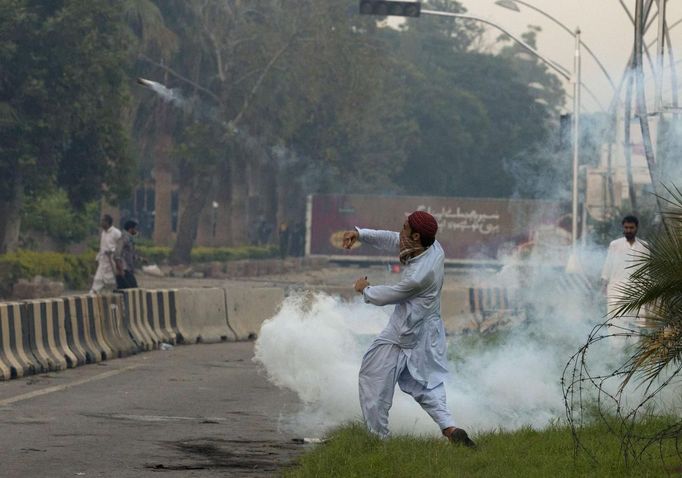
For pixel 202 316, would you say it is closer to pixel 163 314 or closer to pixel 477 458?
pixel 163 314

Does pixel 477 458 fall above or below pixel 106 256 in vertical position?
below

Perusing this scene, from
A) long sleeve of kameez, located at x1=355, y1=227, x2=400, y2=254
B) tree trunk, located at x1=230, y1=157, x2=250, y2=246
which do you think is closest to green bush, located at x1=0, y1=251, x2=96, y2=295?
tree trunk, located at x1=230, y1=157, x2=250, y2=246

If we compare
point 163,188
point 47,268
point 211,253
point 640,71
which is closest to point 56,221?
point 47,268

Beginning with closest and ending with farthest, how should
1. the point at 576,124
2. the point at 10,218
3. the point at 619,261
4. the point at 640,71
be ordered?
the point at 619,261 → the point at 640,71 → the point at 576,124 → the point at 10,218

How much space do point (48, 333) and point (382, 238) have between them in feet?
22.9

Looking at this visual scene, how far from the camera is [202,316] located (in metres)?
22.2

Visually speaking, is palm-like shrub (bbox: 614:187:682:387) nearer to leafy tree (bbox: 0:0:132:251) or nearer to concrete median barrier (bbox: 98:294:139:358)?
concrete median barrier (bbox: 98:294:139:358)

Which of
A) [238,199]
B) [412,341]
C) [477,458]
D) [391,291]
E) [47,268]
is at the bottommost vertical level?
[477,458]

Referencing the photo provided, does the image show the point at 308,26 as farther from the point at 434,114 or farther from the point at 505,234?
the point at 434,114

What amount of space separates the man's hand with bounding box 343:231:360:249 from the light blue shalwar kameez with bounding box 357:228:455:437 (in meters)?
0.50

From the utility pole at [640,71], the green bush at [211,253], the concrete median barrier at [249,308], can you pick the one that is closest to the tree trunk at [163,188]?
the green bush at [211,253]

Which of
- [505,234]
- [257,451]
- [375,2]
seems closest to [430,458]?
[257,451]

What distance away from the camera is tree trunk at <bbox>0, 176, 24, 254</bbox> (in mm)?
36250

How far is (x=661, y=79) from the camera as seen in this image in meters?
19.0
